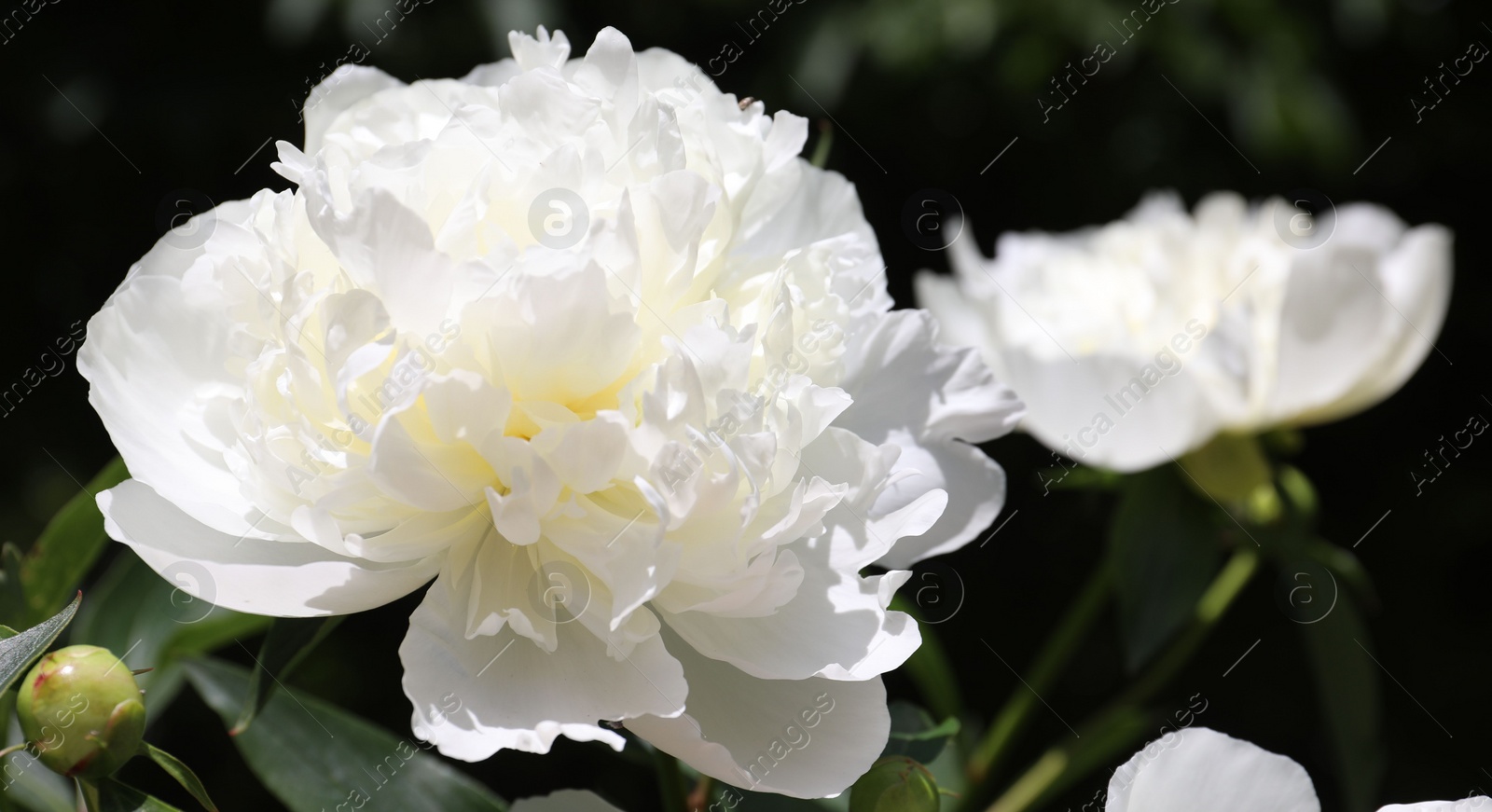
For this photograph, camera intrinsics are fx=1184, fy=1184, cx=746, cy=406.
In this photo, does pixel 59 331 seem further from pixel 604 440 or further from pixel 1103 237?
pixel 604 440

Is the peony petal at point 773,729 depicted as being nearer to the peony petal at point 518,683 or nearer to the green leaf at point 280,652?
the peony petal at point 518,683

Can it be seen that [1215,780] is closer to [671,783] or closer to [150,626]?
[671,783]

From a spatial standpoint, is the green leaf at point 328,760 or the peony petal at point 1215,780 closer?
the peony petal at point 1215,780

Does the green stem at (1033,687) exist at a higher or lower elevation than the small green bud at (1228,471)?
lower

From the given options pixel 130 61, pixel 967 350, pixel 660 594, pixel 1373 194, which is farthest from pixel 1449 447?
pixel 130 61

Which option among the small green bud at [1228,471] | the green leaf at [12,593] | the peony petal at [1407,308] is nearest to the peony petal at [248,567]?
the green leaf at [12,593]
